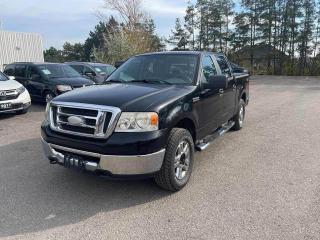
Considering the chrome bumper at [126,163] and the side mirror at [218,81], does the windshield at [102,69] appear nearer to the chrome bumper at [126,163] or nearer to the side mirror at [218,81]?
the side mirror at [218,81]

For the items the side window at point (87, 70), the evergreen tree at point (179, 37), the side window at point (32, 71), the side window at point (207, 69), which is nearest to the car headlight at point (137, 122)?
the side window at point (207, 69)

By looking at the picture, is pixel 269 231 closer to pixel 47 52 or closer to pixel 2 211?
pixel 2 211

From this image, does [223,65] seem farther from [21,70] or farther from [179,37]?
[179,37]

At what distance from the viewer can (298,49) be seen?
112ft

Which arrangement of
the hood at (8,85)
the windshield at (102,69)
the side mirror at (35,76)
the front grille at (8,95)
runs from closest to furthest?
the front grille at (8,95) → the hood at (8,85) → the side mirror at (35,76) → the windshield at (102,69)

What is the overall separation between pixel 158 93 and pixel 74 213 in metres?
1.77

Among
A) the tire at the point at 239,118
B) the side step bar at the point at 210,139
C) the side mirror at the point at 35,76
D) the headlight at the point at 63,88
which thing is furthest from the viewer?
the side mirror at the point at 35,76

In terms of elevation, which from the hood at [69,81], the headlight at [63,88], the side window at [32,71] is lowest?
the headlight at [63,88]

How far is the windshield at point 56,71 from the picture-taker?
11.2m

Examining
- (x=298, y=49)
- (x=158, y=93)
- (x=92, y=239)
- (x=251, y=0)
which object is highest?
(x=251, y=0)

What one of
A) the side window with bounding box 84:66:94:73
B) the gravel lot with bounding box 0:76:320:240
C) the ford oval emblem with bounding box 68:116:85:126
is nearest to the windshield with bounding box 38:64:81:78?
the side window with bounding box 84:66:94:73

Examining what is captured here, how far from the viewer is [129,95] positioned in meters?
4.17

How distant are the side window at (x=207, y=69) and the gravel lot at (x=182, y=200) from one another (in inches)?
53.7

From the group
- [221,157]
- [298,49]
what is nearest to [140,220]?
[221,157]
